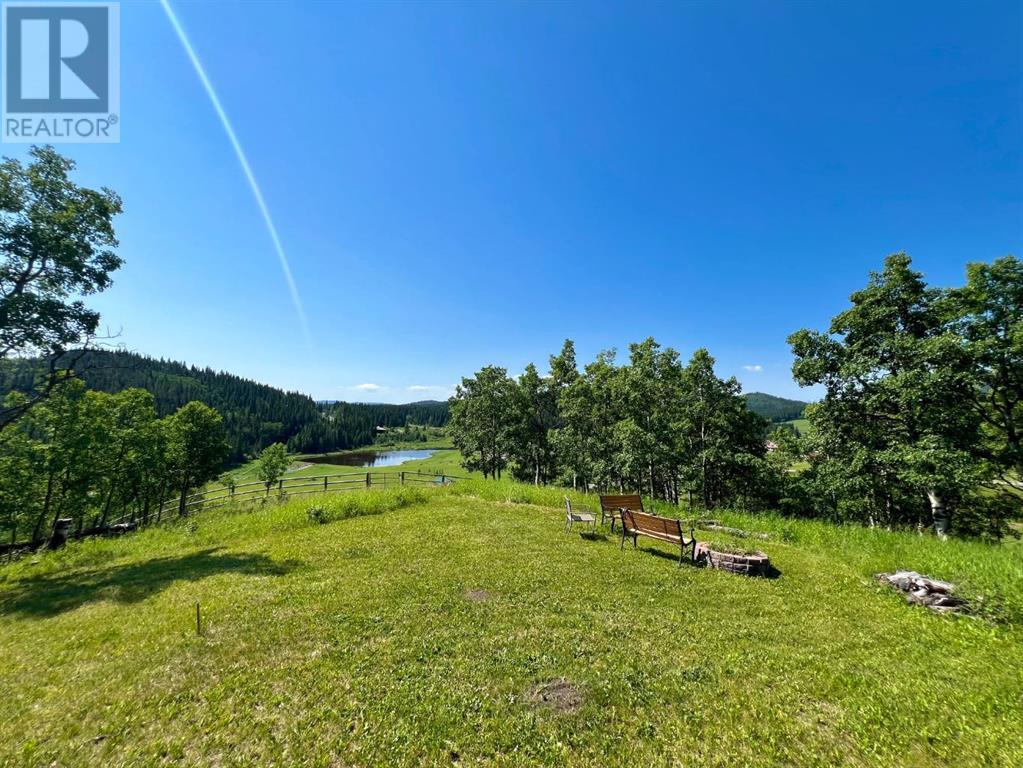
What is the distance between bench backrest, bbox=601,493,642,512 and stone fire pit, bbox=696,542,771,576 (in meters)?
3.10

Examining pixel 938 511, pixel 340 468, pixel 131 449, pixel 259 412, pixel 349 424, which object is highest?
pixel 259 412

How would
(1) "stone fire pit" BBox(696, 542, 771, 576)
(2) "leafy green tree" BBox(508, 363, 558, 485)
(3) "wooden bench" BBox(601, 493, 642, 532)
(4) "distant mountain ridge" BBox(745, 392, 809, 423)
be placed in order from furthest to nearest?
(4) "distant mountain ridge" BBox(745, 392, 809, 423) < (2) "leafy green tree" BBox(508, 363, 558, 485) < (3) "wooden bench" BBox(601, 493, 642, 532) < (1) "stone fire pit" BBox(696, 542, 771, 576)

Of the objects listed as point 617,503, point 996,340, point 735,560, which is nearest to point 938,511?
point 996,340

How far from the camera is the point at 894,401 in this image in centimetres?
1491

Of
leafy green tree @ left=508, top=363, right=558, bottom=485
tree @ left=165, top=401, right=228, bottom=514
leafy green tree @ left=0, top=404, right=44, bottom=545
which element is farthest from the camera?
leafy green tree @ left=508, top=363, right=558, bottom=485

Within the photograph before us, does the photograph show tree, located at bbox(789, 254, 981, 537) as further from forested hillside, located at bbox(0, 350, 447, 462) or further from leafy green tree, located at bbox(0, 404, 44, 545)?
forested hillside, located at bbox(0, 350, 447, 462)

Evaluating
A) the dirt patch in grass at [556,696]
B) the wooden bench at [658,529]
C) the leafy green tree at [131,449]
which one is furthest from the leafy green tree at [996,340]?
the leafy green tree at [131,449]

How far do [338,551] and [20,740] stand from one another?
19.6 ft

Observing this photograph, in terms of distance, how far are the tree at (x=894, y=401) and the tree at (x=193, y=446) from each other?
141 feet

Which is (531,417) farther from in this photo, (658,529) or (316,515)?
(658,529)

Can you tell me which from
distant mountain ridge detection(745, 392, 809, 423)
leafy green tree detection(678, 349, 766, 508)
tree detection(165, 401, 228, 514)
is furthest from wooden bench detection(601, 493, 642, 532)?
distant mountain ridge detection(745, 392, 809, 423)

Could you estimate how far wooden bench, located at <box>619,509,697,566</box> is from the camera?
8.19m

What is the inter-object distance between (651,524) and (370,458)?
4717 inches

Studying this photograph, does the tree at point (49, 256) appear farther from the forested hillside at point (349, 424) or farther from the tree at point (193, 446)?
the forested hillside at point (349, 424)
